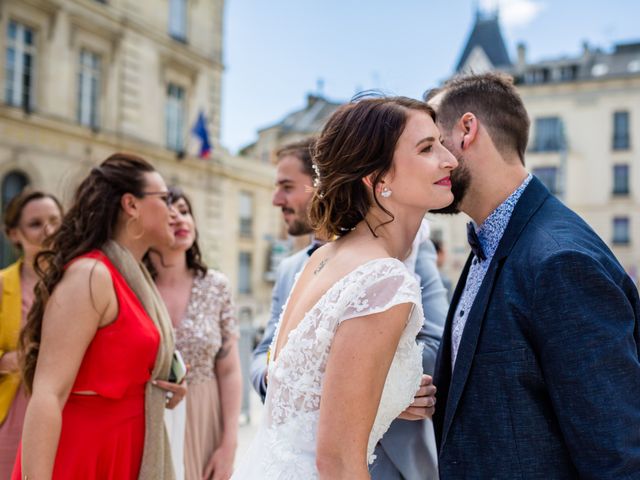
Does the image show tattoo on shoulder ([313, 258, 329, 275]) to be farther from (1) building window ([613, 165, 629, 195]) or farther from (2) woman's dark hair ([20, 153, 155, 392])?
(1) building window ([613, 165, 629, 195])

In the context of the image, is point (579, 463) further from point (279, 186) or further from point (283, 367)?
point (279, 186)

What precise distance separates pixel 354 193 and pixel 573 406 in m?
0.83

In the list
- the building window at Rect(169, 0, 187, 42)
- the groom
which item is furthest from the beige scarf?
the building window at Rect(169, 0, 187, 42)

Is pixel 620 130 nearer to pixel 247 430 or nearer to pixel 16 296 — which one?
pixel 247 430

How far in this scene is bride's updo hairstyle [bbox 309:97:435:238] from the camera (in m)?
1.78

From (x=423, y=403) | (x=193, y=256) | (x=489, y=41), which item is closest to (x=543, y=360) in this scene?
(x=423, y=403)

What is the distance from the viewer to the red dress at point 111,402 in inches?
94.3

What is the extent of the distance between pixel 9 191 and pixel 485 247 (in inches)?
591

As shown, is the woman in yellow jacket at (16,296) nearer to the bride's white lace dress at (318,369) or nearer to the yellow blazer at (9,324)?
the yellow blazer at (9,324)

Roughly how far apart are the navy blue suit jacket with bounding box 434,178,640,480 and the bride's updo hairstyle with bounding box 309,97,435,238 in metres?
0.42

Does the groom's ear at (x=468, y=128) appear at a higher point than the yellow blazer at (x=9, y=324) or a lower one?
higher

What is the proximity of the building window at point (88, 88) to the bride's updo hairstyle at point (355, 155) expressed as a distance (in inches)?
639

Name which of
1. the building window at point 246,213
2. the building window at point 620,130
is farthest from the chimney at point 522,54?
the building window at point 246,213

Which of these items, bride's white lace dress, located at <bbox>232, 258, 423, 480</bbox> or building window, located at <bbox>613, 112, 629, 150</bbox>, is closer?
bride's white lace dress, located at <bbox>232, 258, 423, 480</bbox>
